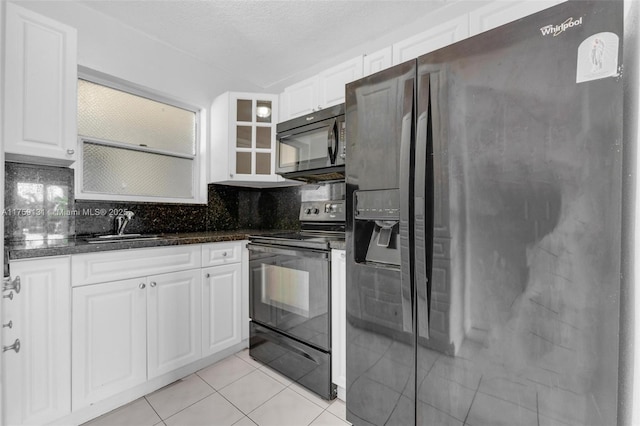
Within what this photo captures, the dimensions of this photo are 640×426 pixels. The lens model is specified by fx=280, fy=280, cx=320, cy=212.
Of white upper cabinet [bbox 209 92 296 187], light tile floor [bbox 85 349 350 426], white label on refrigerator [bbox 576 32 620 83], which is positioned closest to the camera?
white label on refrigerator [bbox 576 32 620 83]

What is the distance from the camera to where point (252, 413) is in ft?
5.26

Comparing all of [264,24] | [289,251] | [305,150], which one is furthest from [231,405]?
[264,24]

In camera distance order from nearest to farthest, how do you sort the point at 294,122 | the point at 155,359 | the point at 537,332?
1. the point at 537,332
2. the point at 155,359
3. the point at 294,122

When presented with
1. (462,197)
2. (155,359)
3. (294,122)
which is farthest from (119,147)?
(462,197)

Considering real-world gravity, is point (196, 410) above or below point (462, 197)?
below

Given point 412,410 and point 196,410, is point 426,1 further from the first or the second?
point 196,410

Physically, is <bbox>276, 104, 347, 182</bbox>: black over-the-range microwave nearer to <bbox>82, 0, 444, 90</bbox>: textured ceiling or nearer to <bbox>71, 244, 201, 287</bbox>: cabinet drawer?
<bbox>82, 0, 444, 90</bbox>: textured ceiling

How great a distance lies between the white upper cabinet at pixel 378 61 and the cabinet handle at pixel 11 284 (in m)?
2.13

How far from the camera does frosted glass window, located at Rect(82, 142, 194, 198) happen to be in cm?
212

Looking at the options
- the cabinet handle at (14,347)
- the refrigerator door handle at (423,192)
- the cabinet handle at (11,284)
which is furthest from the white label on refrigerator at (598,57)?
the cabinet handle at (14,347)

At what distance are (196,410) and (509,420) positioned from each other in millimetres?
1573

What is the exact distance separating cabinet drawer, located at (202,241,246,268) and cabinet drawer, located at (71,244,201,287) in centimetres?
5

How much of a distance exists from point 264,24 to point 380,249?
6.25ft

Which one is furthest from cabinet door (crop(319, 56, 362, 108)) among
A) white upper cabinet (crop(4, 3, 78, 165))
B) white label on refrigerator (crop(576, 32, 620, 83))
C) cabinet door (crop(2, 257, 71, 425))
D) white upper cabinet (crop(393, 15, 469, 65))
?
cabinet door (crop(2, 257, 71, 425))
